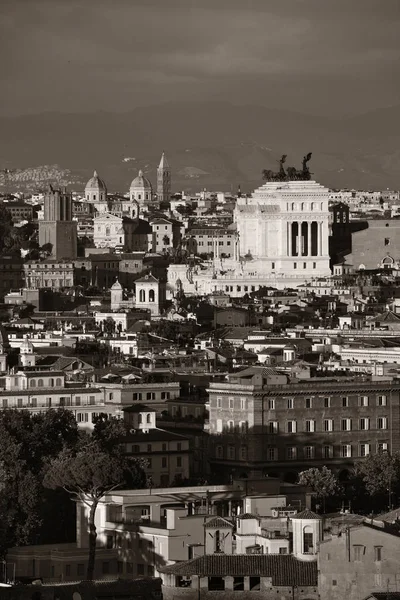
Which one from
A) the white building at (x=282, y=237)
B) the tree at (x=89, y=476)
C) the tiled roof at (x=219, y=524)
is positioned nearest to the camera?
the tiled roof at (x=219, y=524)

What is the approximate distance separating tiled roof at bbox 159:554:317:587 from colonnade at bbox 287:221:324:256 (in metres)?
122

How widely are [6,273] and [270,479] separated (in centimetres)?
11672

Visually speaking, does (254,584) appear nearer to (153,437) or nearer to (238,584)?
(238,584)

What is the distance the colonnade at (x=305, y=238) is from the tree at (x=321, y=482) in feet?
332

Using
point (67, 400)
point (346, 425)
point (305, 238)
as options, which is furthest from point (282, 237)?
point (346, 425)

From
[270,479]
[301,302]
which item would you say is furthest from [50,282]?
[270,479]

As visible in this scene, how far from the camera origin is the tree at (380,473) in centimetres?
7838

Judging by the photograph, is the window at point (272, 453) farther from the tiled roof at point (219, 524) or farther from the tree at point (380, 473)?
the tiled roof at point (219, 524)

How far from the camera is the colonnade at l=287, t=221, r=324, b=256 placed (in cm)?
18188

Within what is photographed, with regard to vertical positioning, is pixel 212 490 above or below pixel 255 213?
below

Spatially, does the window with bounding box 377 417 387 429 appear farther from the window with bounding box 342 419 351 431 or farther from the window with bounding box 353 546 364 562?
the window with bounding box 353 546 364 562

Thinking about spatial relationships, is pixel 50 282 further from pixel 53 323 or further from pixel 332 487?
pixel 332 487

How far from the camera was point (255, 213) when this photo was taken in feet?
612

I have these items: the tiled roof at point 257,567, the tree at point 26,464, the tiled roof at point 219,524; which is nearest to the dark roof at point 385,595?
the tiled roof at point 257,567
